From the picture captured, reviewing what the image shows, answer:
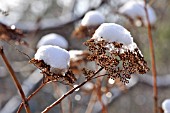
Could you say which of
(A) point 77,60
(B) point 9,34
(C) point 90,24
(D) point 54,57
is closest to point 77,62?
(A) point 77,60

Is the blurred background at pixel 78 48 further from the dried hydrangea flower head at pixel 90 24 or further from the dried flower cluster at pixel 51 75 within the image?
the dried flower cluster at pixel 51 75

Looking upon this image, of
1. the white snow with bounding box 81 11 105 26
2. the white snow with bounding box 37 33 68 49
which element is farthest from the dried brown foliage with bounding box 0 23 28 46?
the white snow with bounding box 37 33 68 49

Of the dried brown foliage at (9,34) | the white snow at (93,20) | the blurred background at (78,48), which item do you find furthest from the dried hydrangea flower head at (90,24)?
the blurred background at (78,48)

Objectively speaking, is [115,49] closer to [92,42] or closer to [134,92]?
[92,42]

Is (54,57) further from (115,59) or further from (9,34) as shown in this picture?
(9,34)

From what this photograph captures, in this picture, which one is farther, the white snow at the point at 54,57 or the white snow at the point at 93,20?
the white snow at the point at 93,20

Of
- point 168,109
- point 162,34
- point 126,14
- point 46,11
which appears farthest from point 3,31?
point 162,34
